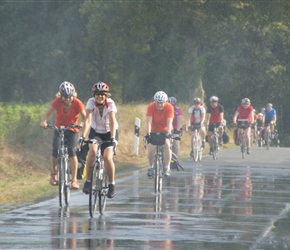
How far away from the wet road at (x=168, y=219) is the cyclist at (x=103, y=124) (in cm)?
63

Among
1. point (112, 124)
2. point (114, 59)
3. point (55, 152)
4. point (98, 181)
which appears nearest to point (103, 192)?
point (98, 181)

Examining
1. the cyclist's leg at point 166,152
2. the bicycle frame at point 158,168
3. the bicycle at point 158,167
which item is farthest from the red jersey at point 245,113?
the bicycle frame at point 158,168

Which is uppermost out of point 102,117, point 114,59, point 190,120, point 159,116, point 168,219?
point 114,59

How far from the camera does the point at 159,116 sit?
18.8 metres

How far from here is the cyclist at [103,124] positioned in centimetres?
1412

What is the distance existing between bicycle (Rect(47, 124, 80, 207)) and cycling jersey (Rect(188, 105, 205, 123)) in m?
14.1

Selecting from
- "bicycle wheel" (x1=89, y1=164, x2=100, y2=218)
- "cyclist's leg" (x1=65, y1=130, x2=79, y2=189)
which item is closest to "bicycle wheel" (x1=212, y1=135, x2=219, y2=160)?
"cyclist's leg" (x1=65, y1=130, x2=79, y2=189)

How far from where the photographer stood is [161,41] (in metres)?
54.8

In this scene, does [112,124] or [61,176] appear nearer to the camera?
[112,124]

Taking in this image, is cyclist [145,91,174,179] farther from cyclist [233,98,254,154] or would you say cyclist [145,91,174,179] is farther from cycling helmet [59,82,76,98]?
cyclist [233,98,254,154]

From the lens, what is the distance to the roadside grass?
17589 millimetres

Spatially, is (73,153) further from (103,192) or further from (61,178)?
(103,192)

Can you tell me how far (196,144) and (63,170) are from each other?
13.7 metres

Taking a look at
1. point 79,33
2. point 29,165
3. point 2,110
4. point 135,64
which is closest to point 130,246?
point 29,165
